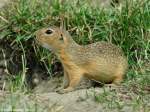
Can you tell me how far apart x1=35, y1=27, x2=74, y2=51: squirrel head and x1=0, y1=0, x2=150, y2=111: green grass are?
33.0 inches

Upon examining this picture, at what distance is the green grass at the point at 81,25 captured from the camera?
7.55 meters

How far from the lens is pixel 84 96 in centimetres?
611

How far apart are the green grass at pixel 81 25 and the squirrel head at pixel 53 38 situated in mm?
838

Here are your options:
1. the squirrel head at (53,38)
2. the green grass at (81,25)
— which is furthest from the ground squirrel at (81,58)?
the green grass at (81,25)

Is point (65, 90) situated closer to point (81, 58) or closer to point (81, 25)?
point (81, 58)

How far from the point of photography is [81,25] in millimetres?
7707

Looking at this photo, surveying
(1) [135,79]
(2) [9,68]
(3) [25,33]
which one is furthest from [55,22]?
(1) [135,79]

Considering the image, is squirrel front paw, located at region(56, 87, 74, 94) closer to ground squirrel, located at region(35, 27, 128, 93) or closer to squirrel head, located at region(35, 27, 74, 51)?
ground squirrel, located at region(35, 27, 128, 93)

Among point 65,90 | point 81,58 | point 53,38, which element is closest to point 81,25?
point 81,58

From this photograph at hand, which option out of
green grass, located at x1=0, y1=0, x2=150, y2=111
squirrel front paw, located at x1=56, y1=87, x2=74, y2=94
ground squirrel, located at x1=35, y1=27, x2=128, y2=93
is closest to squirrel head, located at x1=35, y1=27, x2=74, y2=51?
ground squirrel, located at x1=35, y1=27, x2=128, y2=93

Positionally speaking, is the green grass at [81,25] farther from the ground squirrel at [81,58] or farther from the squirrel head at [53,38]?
the squirrel head at [53,38]

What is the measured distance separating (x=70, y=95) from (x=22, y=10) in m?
1.97

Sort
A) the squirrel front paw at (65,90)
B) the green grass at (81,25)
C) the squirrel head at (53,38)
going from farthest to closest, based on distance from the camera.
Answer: the green grass at (81,25) → the squirrel head at (53,38) → the squirrel front paw at (65,90)

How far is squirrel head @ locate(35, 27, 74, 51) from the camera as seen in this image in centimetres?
654
